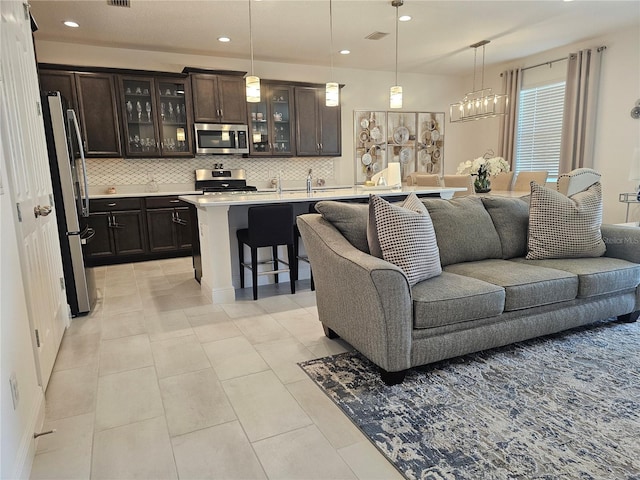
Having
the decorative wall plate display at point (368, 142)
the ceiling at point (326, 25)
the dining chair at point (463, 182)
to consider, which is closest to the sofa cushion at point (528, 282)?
the ceiling at point (326, 25)

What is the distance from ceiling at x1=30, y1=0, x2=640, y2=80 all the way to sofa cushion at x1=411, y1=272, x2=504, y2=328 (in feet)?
10.6

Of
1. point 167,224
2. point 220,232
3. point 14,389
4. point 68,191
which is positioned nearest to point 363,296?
point 14,389

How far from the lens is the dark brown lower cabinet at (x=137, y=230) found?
512 centimetres

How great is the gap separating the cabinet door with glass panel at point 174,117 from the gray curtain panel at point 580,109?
17.9 feet

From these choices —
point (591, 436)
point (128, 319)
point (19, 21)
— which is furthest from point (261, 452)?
point (19, 21)

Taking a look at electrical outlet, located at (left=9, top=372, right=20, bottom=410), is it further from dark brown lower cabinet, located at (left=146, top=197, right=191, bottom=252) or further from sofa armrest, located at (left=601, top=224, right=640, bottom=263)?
dark brown lower cabinet, located at (left=146, top=197, right=191, bottom=252)

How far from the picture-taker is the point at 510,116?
6.95 metres

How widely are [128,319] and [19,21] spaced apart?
7.06 ft

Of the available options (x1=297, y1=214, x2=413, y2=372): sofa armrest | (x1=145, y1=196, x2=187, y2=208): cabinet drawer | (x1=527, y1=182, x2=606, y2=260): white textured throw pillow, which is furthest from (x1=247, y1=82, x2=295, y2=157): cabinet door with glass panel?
(x1=527, y1=182, x2=606, y2=260): white textured throw pillow

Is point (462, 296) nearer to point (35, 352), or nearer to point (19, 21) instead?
point (35, 352)

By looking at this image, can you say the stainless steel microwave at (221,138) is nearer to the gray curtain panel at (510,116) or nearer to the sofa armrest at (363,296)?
the sofa armrest at (363,296)

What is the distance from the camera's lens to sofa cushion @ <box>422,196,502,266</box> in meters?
2.85

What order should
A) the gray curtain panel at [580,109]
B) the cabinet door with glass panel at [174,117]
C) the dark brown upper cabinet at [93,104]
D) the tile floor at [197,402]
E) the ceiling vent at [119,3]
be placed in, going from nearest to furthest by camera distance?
1. the tile floor at [197,402]
2. the ceiling vent at [119,3]
3. the dark brown upper cabinet at [93,104]
4. the cabinet door with glass panel at [174,117]
5. the gray curtain panel at [580,109]

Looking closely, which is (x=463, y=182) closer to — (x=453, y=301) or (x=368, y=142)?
(x=368, y=142)
